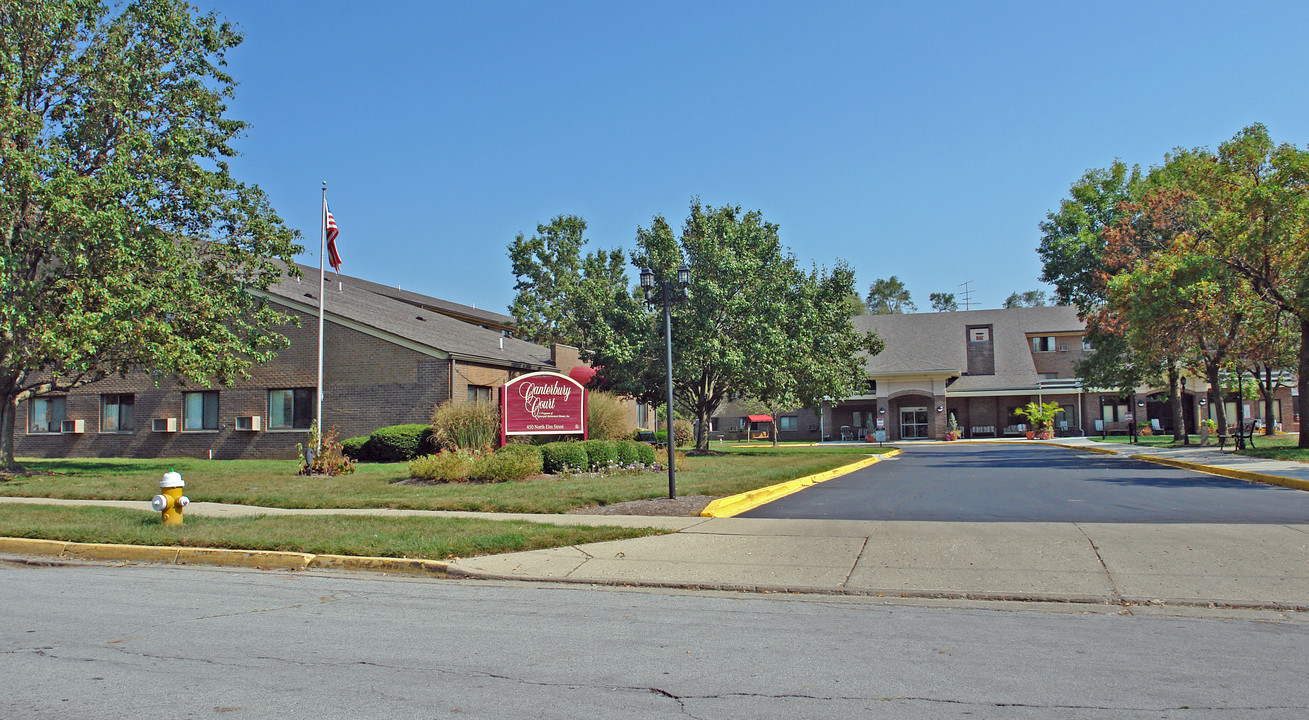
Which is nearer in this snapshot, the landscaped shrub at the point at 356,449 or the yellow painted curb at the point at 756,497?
the yellow painted curb at the point at 756,497

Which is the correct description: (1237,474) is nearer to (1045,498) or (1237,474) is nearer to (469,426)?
(1045,498)

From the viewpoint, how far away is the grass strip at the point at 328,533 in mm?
9898

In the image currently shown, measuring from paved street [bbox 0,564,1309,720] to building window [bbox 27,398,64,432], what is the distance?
94.3 ft

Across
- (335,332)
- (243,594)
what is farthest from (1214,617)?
(335,332)

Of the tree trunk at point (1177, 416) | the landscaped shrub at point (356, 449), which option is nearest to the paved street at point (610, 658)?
the landscaped shrub at point (356, 449)

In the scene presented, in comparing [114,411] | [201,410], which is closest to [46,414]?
[114,411]

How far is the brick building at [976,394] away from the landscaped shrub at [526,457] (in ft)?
113

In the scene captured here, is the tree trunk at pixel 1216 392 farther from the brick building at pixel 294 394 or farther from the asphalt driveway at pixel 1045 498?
the brick building at pixel 294 394

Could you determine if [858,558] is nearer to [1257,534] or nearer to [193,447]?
[1257,534]

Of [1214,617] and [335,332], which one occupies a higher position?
[335,332]

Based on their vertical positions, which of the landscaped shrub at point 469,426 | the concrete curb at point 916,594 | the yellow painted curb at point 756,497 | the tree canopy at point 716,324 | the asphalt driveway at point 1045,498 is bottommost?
the concrete curb at point 916,594

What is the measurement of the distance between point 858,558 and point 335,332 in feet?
74.4

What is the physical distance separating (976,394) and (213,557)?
4806 cm

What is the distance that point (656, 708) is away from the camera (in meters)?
4.60
